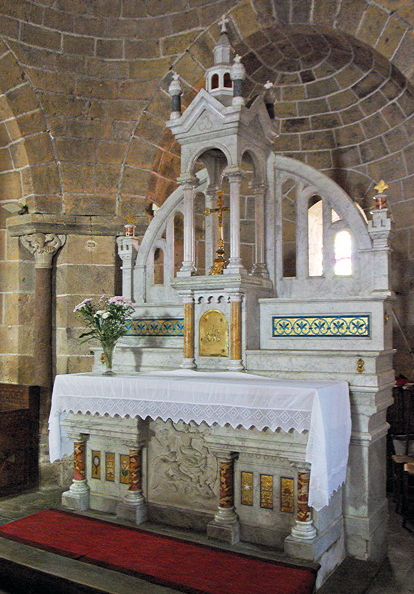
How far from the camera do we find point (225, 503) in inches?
176

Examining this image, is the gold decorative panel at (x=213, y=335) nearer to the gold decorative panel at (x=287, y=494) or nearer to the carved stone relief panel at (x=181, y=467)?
the carved stone relief panel at (x=181, y=467)

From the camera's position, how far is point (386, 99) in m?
7.20

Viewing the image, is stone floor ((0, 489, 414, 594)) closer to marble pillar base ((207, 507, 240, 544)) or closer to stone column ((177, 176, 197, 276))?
marble pillar base ((207, 507, 240, 544))

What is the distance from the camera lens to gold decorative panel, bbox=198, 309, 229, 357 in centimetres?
498

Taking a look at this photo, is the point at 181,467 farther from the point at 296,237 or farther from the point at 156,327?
the point at 296,237

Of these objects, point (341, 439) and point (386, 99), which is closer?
point (341, 439)

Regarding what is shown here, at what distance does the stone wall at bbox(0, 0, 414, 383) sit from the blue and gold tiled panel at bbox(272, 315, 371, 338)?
2.50m

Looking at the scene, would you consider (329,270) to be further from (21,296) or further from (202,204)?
(21,296)

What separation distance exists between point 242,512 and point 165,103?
15.1 ft

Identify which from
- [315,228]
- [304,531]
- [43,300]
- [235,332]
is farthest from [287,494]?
[315,228]

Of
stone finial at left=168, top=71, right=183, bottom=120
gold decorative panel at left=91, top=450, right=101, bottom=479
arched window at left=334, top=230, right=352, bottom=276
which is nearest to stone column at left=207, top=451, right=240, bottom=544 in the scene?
gold decorative panel at left=91, top=450, right=101, bottom=479

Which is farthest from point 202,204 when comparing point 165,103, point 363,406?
point 363,406

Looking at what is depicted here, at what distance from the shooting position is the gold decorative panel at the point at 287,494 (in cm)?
430

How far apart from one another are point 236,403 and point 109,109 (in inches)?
165
